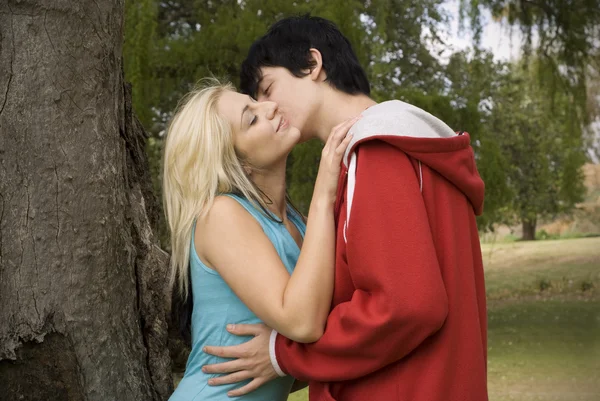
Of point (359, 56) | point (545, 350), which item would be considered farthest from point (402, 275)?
point (545, 350)

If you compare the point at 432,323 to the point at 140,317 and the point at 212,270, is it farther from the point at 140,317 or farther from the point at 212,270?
the point at 140,317

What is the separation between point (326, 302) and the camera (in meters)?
1.69

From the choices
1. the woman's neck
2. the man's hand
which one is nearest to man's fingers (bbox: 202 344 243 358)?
the man's hand

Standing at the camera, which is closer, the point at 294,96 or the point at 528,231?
the point at 294,96

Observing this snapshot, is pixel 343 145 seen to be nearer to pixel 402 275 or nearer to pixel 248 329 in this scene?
pixel 402 275

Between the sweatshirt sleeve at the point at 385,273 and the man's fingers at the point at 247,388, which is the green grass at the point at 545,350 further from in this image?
the sweatshirt sleeve at the point at 385,273

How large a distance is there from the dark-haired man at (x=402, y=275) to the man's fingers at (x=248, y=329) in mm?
71

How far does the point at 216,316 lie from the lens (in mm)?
1933

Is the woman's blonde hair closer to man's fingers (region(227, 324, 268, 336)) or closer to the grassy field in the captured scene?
man's fingers (region(227, 324, 268, 336))

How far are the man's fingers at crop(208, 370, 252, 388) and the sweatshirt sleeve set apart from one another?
31 centimetres

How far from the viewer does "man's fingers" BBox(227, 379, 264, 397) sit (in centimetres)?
189

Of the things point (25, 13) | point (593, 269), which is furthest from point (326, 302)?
point (593, 269)

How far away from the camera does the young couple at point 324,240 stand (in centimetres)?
158

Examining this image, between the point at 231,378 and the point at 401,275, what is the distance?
0.56 metres
